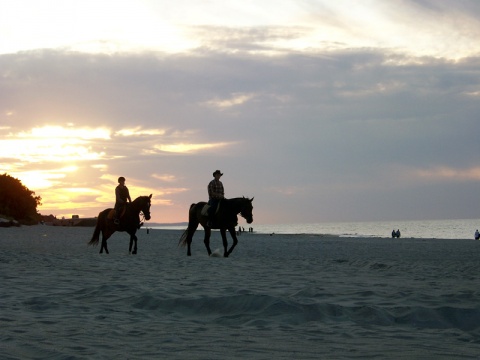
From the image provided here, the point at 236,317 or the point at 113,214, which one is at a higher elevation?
the point at 113,214

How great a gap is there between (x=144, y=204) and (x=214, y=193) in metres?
3.28

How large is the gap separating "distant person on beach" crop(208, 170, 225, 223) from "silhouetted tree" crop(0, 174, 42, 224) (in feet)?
258

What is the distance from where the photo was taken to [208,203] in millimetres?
22016

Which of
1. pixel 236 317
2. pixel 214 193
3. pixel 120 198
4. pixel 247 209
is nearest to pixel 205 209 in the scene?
pixel 214 193

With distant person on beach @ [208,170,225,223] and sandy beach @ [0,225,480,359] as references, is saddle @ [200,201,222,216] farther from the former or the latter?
sandy beach @ [0,225,480,359]

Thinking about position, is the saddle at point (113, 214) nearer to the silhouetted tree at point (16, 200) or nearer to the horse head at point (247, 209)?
the horse head at point (247, 209)

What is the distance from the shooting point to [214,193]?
21609mm

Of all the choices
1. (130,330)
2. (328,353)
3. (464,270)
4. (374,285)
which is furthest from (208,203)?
(328,353)

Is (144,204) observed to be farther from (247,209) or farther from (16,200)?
(16,200)

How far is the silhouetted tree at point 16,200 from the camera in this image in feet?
313

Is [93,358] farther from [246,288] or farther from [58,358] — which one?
[246,288]

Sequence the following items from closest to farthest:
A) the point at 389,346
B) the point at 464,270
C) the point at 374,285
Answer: the point at 389,346, the point at 374,285, the point at 464,270

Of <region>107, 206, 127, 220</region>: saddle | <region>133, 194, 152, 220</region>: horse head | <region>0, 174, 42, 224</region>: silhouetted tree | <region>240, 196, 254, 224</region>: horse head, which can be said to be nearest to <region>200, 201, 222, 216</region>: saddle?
<region>240, 196, 254, 224</region>: horse head

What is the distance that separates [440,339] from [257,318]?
235 cm
